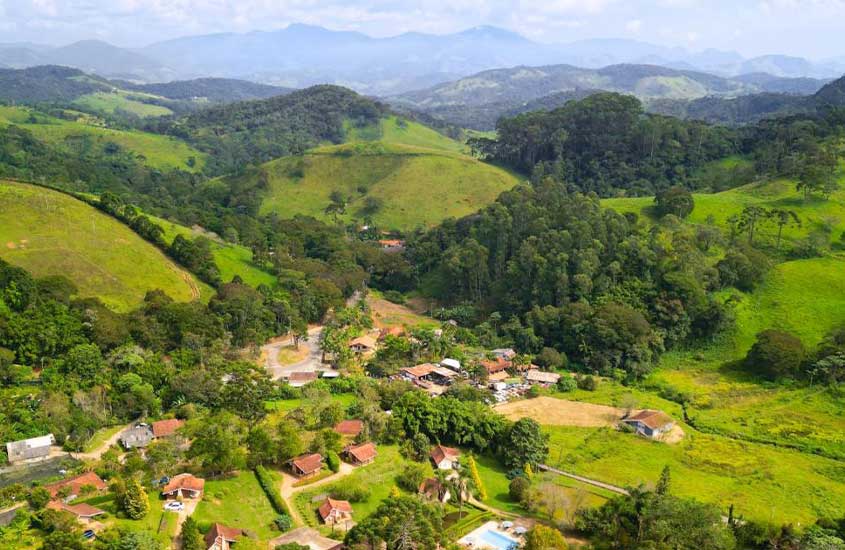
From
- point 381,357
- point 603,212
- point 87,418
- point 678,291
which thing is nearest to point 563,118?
point 603,212

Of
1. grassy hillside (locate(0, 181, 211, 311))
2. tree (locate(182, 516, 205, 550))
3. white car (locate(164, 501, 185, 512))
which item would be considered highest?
grassy hillside (locate(0, 181, 211, 311))

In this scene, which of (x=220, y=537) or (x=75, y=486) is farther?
(x=75, y=486)

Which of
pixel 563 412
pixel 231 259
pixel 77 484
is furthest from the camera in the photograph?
pixel 231 259

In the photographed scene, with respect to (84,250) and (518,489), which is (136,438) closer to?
(518,489)

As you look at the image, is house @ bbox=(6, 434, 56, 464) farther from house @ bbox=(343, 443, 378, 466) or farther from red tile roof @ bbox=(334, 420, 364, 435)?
house @ bbox=(343, 443, 378, 466)

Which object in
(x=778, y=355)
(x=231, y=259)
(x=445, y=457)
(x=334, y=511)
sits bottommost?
(x=445, y=457)

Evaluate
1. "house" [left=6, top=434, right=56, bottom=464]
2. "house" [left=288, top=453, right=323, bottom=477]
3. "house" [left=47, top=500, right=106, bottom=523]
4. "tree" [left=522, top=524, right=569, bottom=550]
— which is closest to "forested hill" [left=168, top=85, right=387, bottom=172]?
"house" [left=6, top=434, right=56, bottom=464]

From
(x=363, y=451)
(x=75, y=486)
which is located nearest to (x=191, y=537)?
(x=75, y=486)
